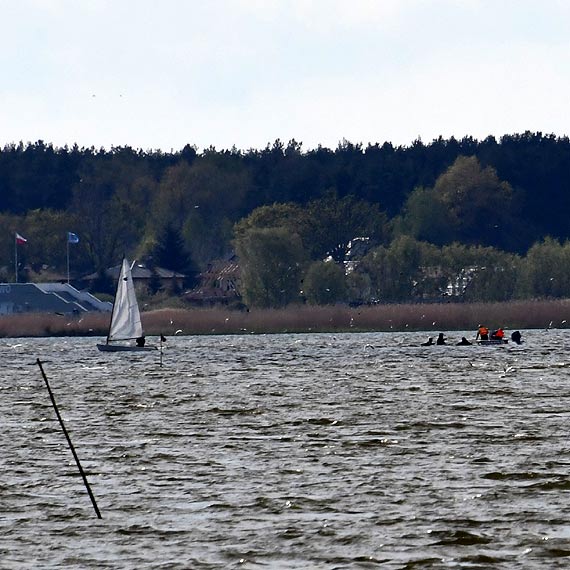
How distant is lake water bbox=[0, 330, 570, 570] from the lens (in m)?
28.5

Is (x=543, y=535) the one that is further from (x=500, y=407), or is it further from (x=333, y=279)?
(x=333, y=279)

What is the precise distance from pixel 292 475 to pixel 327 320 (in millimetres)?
135096

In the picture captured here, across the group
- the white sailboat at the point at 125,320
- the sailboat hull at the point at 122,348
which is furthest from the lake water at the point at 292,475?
the white sailboat at the point at 125,320

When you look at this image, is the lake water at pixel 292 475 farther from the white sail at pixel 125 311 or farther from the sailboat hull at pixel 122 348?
the white sail at pixel 125 311

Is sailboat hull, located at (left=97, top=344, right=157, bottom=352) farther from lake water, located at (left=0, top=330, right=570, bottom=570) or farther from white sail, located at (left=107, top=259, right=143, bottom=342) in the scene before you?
lake water, located at (left=0, top=330, right=570, bottom=570)

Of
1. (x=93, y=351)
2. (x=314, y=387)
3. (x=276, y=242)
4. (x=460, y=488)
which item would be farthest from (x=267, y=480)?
(x=276, y=242)

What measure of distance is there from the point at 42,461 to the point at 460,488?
11600 millimetres

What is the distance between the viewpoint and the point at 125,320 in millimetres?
122812

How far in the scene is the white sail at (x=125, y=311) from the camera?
120 m

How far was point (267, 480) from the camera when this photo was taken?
36.6m

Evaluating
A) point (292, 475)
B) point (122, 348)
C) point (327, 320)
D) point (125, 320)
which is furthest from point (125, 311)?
point (292, 475)

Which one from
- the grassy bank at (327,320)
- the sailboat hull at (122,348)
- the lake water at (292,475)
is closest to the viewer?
the lake water at (292,475)

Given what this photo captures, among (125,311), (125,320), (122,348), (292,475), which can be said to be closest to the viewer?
(292,475)

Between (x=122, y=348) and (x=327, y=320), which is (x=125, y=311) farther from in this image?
(x=327, y=320)
